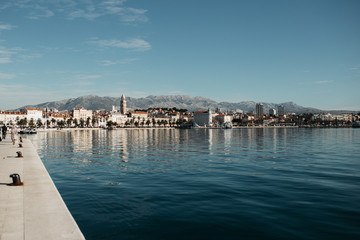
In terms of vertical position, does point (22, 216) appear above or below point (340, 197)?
above

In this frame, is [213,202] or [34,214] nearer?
[34,214]

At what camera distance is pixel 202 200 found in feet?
44.8

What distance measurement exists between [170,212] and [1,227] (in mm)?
5941

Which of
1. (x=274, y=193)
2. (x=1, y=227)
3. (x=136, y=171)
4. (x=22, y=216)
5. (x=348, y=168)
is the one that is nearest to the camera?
(x=1, y=227)

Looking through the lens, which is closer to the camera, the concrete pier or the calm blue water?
the concrete pier

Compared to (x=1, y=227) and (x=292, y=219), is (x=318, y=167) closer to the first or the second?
(x=292, y=219)

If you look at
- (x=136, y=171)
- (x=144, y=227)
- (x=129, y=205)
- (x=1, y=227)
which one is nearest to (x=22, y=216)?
(x=1, y=227)

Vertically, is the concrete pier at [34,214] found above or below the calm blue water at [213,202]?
above

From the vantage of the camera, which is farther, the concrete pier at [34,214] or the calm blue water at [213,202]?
the calm blue water at [213,202]

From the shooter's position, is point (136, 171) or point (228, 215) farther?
point (136, 171)

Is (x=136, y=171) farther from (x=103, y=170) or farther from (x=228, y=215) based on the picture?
(x=228, y=215)

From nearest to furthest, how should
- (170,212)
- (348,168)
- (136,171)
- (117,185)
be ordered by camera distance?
(170,212) → (117,185) → (136,171) → (348,168)

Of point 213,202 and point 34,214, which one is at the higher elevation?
point 34,214

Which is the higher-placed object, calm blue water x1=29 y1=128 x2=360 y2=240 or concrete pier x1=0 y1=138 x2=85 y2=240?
concrete pier x1=0 y1=138 x2=85 y2=240
